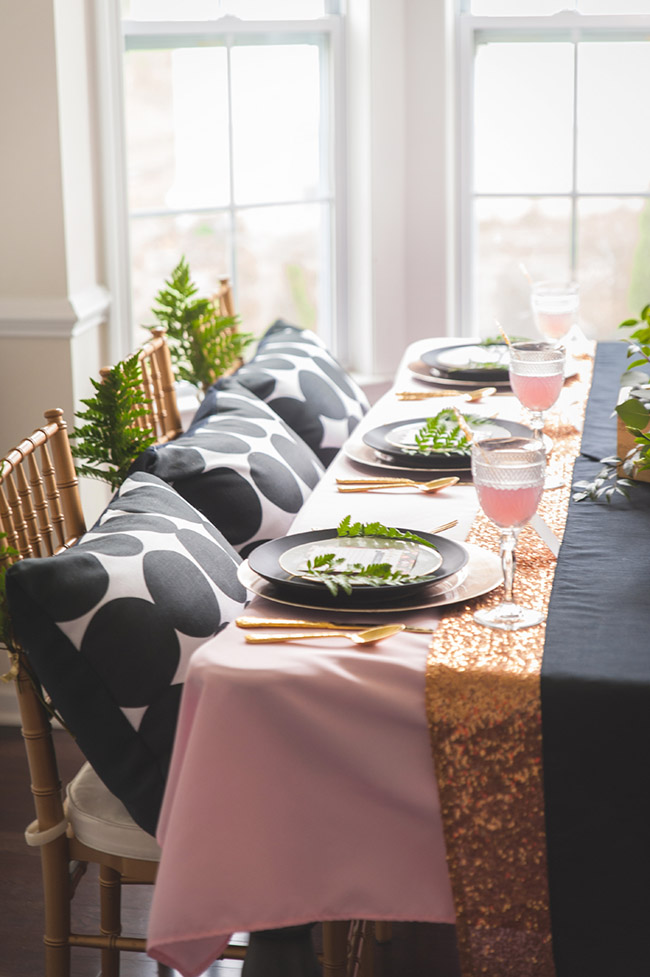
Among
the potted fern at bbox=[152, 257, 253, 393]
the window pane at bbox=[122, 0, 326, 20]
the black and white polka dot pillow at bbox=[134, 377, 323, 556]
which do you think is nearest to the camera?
the black and white polka dot pillow at bbox=[134, 377, 323, 556]

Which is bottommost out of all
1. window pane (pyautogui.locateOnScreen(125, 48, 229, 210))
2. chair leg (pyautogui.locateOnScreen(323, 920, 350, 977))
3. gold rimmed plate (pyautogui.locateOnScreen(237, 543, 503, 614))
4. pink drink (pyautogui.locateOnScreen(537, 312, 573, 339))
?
chair leg (pyautogui.locateOnScreen(323, 920, 350, 977))

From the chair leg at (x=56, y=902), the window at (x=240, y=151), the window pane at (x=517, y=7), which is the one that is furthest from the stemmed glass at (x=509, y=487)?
the window pane at (x=517, y=7)

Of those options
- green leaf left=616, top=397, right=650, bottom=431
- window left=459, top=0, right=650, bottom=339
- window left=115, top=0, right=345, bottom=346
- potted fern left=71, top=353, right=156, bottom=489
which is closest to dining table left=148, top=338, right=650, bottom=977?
green leaf left=616, top=397, right=650, bottom=431

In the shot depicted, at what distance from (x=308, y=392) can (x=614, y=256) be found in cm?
172

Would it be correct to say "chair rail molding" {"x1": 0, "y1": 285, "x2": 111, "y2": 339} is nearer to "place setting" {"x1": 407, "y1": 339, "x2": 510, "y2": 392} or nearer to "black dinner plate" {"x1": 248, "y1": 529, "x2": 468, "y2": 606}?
"place setting" {"x1": 407, "y1": 339, "x2": 510, "y2": 392}

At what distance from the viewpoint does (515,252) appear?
12.4 feet

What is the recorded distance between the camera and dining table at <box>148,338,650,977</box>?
1.09 meters

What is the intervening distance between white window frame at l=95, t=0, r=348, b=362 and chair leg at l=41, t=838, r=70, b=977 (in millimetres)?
1668

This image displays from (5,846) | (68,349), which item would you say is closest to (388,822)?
(5,846)

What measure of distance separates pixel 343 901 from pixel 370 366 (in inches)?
108

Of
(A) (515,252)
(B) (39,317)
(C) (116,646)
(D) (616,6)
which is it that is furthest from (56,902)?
(D) (616,6)

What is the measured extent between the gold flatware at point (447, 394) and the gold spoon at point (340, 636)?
46.5 inches

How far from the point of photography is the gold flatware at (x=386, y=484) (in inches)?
68.2

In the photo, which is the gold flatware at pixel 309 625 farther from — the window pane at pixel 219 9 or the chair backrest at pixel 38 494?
the window pane at pixel 219 9
